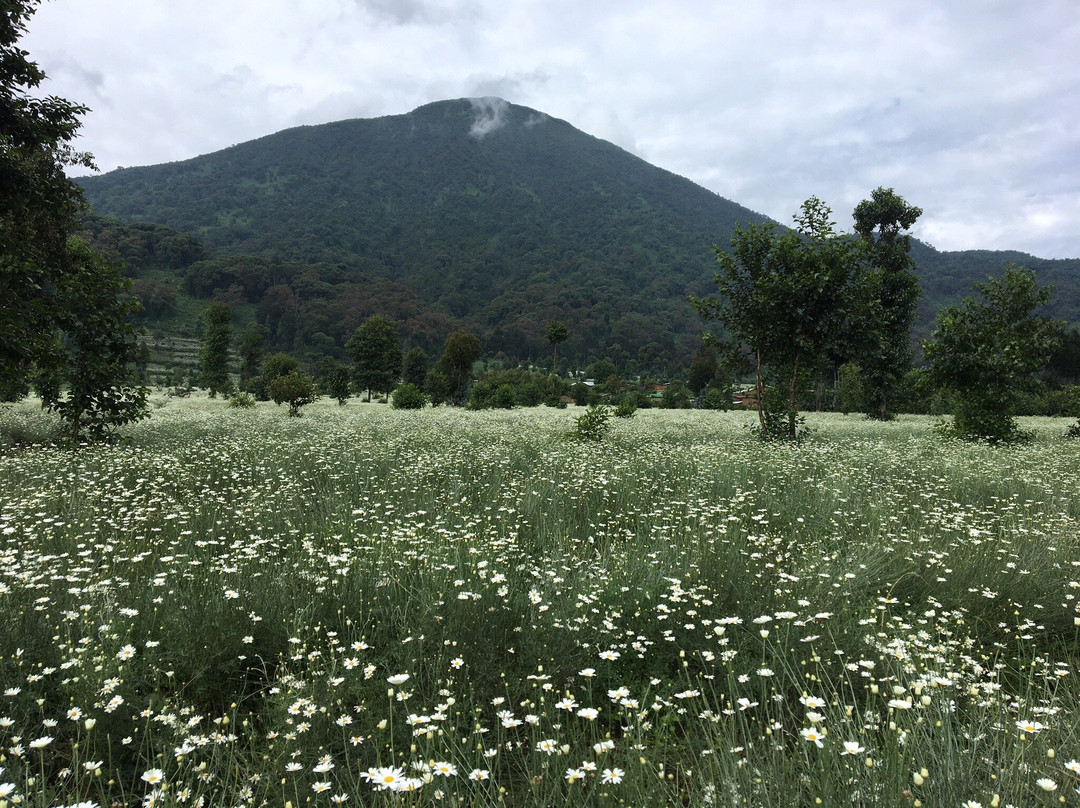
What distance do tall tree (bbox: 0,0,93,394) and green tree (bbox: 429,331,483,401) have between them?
42.3 meters

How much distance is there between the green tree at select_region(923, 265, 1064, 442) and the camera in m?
16.6

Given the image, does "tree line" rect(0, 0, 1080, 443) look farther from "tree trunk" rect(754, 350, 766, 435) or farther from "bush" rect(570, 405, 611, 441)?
"bush" rect(570, 405, 611, 441)

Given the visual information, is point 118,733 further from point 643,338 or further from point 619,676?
point 643,338

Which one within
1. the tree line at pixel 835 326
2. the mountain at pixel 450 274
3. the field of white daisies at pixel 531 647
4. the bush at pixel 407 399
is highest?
the mountain at pixel 450 274

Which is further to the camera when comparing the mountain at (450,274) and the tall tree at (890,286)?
the mountain at (450,274)

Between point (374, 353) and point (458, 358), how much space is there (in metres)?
8.05

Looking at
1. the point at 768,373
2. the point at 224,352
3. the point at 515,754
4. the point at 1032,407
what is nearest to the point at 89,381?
the point at 515,754

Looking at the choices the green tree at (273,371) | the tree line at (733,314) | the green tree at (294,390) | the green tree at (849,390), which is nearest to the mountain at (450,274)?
the green tree at (273,371)

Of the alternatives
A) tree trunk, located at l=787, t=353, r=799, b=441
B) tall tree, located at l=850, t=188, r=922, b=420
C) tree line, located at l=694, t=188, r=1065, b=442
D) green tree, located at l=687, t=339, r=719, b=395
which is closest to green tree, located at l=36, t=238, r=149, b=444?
tree line, located at l=694, t=188, r=1065, b=442

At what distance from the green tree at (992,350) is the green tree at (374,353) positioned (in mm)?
43864

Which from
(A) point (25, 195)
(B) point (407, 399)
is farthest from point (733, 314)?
(B) point (407, 399)

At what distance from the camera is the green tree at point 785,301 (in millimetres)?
14625

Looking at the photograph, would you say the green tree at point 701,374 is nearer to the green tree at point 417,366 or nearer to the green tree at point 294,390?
the green tree at point 417,366

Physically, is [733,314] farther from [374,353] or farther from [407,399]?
[374,353]
